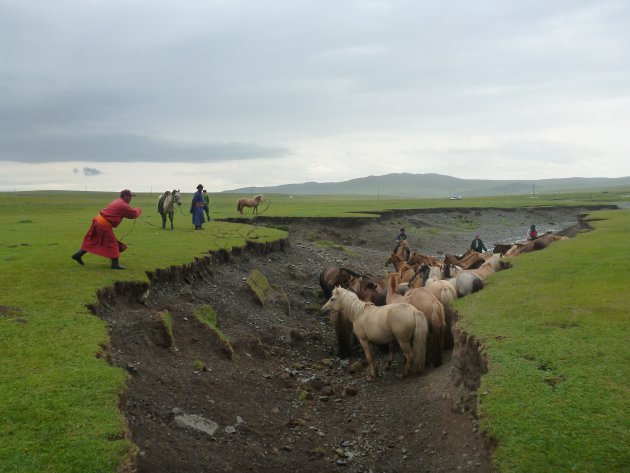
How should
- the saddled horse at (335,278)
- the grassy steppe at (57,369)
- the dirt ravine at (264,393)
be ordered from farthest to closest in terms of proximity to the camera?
the saddled horse at (335,278), the dirt ravine at (264,393), the grassy steppe at (57,369)

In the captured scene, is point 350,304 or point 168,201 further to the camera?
point 168,201

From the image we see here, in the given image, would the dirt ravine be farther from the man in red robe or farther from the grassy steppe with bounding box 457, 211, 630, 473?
the man in red robe

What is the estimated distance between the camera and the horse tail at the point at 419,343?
12.0 m

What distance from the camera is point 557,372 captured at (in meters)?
8.25

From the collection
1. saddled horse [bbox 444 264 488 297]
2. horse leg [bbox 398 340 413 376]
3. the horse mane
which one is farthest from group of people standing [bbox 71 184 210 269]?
saddled horse [bbox 444 264 488 297]

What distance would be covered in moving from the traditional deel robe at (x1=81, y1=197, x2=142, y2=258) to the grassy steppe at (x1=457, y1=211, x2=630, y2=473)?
814 centimetres

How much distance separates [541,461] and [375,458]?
124 inches

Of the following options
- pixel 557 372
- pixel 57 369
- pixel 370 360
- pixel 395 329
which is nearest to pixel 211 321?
pixel 370 360

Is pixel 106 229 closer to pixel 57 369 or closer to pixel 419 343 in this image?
pixel 57 369

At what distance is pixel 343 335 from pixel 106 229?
6344mm

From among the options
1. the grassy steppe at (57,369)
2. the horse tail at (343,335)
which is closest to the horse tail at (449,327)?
the horse tail at (343,335)

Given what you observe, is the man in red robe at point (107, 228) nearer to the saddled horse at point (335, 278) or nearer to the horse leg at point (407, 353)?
the horse leg at point (407, 353)

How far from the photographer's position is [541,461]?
254 inches

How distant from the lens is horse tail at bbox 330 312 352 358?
49.4ft
